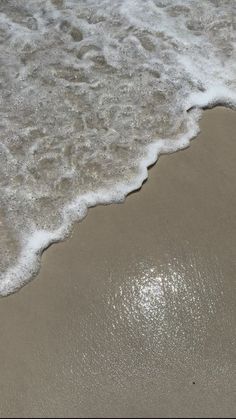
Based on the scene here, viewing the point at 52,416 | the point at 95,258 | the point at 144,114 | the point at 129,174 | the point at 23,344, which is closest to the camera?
the point at 52,416

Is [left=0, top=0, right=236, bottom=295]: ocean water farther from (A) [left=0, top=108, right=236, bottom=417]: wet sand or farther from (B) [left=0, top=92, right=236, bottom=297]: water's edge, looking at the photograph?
(A) [left=0, top=108, right=236, bottom=417]: wet sand

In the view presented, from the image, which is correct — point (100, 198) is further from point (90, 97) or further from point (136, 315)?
point (90, 97)

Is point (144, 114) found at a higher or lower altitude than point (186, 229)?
higher

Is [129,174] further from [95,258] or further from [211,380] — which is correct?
[211,380]

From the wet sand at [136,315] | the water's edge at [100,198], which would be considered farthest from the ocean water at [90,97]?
the wet sand at [136,315]

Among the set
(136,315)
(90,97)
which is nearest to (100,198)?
(136,315)

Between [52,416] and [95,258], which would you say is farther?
[95,258]

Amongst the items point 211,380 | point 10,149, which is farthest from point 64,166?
point 211,380
